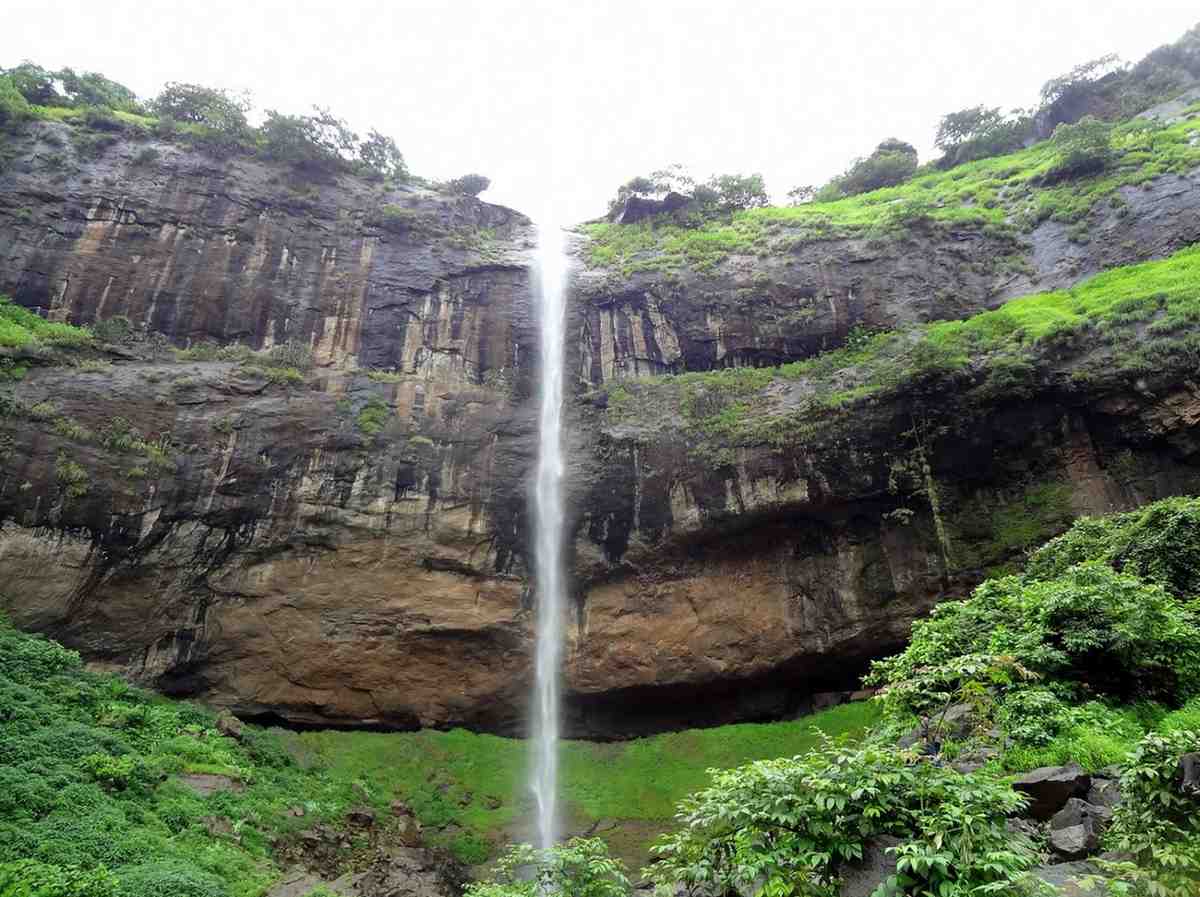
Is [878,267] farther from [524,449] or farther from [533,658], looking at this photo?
[533,658]

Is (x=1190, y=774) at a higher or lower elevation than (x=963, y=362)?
lower

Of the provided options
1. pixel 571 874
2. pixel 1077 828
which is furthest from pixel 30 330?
pixel 1077 828

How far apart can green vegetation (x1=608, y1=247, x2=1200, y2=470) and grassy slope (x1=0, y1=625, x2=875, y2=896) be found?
26.3ft

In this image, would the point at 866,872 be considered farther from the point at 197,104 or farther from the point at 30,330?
the point at 197,104

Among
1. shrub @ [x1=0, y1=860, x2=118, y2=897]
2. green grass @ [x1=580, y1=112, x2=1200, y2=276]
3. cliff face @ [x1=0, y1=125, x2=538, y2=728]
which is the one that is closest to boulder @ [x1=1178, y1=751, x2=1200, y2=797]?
shrub @ [x1=0, y1=860, x2=118, y2=897]

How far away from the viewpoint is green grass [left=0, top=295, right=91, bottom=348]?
20406mm

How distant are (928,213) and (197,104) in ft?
88.7

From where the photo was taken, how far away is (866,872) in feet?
19.7

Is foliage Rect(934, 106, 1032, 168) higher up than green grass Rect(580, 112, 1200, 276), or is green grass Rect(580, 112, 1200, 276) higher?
foliage Rect(934, 106, 1032, 168)

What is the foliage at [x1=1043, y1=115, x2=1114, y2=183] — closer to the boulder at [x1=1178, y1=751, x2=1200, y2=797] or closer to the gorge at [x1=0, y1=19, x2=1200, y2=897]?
the gorge at [x1=0, y1=19, x2=1200, y2=897]

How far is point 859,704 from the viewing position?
20.1 m

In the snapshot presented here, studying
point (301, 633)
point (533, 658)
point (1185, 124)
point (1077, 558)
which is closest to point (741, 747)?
point (533, 658)

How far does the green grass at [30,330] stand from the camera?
20.4 m

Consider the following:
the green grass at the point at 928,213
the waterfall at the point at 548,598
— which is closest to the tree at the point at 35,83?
the green grass at the point at 928,213
